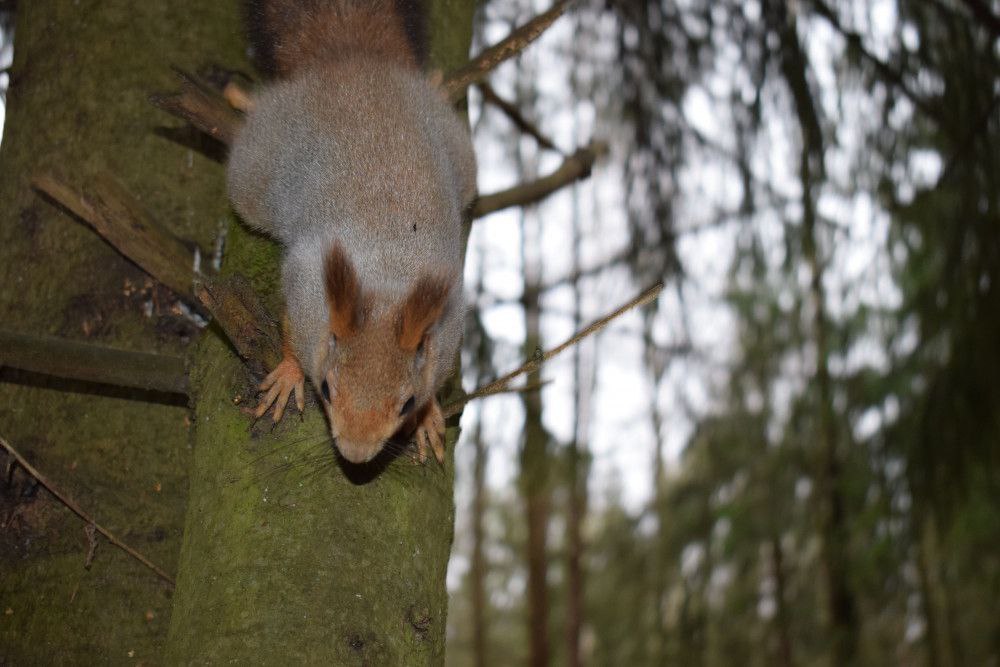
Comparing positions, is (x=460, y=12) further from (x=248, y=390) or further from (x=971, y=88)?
(x=971, y=88)

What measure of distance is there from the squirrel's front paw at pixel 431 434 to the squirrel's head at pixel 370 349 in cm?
5

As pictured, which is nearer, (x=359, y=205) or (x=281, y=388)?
(x=281, y=388)

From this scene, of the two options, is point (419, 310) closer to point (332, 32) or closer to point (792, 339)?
point (332, 32)

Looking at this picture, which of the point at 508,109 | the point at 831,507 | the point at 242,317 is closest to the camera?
the point at 242,317

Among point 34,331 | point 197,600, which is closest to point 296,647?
point 197,600

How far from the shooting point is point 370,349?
199 centimetres

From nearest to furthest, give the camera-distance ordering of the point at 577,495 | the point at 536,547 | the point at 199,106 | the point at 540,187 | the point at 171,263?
the point at 171,263
the point at 199,106
the point at 540,187
the point at 577,495
the point at 536,547

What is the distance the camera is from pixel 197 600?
1547 mm

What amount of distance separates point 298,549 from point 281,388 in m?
0.44

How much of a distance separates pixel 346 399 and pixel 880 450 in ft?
10.1

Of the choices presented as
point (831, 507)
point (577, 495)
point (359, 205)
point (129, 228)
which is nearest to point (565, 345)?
point (359, 205)

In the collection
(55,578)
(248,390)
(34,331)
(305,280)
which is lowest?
(55,578)

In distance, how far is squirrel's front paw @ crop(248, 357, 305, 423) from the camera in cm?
176

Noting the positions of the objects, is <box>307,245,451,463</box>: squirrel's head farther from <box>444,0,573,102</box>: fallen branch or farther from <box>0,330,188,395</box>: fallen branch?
<box>444,0,573,102</box>: fallen branch
